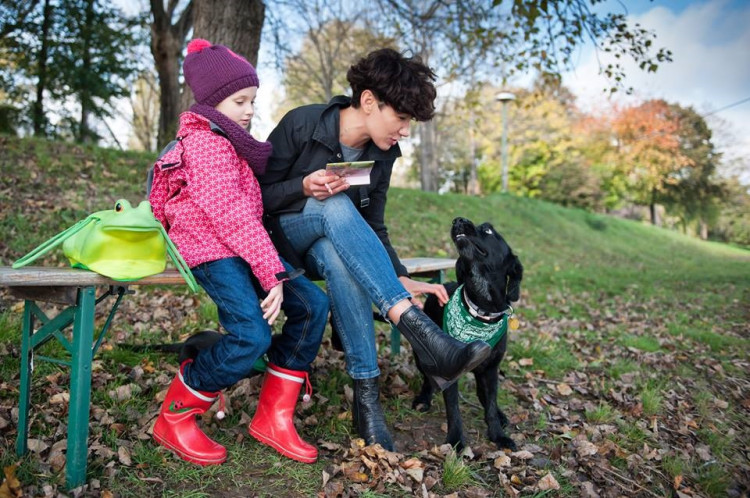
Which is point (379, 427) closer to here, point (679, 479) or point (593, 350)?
point (679, 479)

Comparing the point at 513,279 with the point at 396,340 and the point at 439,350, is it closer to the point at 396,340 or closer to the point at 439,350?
the point at 439,350

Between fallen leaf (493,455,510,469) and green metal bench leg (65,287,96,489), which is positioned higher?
green metal bench leg (65,287,96,489)

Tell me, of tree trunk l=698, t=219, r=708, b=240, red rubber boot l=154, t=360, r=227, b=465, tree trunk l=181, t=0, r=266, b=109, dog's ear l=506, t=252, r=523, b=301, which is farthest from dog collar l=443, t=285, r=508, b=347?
tree trunk l=698, t=219, r=708, b=240

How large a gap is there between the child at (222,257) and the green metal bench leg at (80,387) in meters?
0.39

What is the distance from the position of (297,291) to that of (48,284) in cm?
108

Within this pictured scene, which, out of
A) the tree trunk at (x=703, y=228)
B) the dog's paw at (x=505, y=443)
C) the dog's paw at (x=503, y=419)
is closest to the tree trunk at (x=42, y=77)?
the dog's paw at (x=503, y=419)

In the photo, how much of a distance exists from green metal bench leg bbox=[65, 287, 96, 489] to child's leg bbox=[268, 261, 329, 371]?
0.87 metres

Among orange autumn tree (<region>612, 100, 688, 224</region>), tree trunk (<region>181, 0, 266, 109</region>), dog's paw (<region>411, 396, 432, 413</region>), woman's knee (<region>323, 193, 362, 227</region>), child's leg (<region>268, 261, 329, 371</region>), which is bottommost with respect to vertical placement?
dog's paw (<region>411, 396, 432, 413</region>)

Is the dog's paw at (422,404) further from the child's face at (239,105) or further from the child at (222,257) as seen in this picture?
the child's face at (239,105)

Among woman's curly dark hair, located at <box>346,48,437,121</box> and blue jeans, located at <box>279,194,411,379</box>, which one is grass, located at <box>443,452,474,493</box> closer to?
blue jeans, located at <box>279,194,411,379</box>

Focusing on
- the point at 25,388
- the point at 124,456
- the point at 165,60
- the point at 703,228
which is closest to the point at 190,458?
the point at 124,456

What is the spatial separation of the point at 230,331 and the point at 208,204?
1.87 feet

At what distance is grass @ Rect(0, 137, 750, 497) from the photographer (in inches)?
95.3

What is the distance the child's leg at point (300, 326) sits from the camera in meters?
2.63
